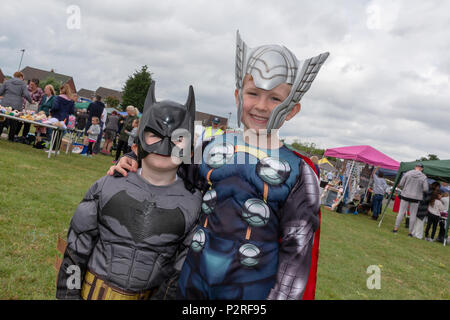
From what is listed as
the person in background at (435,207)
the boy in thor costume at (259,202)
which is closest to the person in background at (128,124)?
the boy in thor costume at (259,202)

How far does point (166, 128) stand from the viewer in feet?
5.35

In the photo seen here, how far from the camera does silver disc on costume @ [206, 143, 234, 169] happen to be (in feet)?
5.13

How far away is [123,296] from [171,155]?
0.77 metres

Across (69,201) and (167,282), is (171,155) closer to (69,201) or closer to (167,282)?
(167,282)

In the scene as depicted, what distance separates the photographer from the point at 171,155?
1628 millimetres

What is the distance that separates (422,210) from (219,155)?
451 inches

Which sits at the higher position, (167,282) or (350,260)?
(167,282)

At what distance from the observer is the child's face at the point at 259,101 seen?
155 centimetres

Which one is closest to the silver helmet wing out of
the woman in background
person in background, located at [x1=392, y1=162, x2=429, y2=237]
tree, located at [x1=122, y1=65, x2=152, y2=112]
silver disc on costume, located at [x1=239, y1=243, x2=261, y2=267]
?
silver disc on costume, located at [x1=239, y1=243, x2=261, y2=267]

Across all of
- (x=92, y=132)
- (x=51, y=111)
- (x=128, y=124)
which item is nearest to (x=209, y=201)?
(x=128, y=124)

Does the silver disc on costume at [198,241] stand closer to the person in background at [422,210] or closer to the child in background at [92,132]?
the child in background at [92,132]

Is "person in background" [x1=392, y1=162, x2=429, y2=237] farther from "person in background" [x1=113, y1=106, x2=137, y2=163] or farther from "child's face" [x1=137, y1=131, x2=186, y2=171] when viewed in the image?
"child's face" [x1=137, y1=131, x2=186, y2=171]
